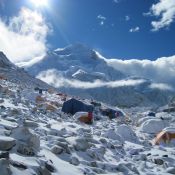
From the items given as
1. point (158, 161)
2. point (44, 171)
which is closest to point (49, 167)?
point (44, 171)

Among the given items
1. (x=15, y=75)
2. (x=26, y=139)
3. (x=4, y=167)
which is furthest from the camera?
(x=15, y=75)

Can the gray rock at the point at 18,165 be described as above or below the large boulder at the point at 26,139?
below

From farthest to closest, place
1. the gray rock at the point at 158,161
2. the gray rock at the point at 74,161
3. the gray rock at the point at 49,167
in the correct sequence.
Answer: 1. the gray rock at the point at 158,161
2. the gray rock at the point at 74,161
3. the gray rock at the point at 49,167

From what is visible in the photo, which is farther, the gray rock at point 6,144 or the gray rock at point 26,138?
the gray rock at point 26,138

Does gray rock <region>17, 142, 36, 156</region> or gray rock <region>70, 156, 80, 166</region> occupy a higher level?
gray rock <region>17, 142, 36, 156</region>

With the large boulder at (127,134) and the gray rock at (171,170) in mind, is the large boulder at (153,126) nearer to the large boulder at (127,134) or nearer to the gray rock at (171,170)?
the large boulder at (127,134)

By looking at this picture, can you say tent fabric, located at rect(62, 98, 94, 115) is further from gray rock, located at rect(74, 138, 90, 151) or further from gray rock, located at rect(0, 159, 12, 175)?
gray rock, located at rect(0, 159, 12, 175)

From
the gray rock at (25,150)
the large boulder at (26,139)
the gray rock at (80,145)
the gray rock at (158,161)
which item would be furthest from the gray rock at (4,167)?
the gray rock at (158,161)

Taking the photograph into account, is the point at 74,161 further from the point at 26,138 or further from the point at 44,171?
the point at 44,171

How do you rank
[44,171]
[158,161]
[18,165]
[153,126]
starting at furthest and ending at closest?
[153,126] → [158,161] → [44,171] → [18,165]

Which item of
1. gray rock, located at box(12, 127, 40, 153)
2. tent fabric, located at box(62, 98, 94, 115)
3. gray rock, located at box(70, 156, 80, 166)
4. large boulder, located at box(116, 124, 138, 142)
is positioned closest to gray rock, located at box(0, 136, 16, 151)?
gray rock, located at box(12, 127, 40, 153)

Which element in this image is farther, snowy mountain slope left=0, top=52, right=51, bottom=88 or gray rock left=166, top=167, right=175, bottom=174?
snowy mountain slope left=0, top=52, right=51, bottom=88

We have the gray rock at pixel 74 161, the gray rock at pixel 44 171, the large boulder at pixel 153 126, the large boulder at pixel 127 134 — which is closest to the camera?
the gray rock at pixel 44 171

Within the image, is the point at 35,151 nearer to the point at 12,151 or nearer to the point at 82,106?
the point at 12,151
